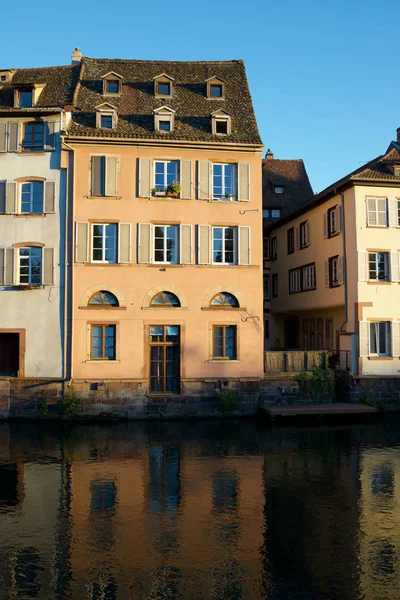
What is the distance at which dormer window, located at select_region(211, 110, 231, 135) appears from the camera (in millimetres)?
26641

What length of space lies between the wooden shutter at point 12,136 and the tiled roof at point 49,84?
1.41 meters

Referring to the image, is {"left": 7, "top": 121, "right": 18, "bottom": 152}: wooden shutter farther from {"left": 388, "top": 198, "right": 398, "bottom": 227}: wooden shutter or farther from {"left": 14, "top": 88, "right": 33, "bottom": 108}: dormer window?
{"left": 388, "top": 198, "right": 398, "bottom": 227}: wooden shutter

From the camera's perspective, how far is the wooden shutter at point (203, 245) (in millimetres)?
26109

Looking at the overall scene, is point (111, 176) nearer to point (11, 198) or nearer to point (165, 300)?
point (11, 198)

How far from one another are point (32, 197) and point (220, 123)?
9.18 m

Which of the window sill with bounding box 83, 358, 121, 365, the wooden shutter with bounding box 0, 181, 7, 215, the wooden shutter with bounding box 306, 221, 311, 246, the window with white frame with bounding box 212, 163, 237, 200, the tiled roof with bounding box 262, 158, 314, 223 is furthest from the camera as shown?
the tiled roof with bounding box 262, 158, 314, 223

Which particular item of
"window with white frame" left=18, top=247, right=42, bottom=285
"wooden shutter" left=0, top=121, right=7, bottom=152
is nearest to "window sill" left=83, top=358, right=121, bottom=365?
"window with white frame" left=18, top=247, right=42, bottom=285

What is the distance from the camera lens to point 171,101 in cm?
2819

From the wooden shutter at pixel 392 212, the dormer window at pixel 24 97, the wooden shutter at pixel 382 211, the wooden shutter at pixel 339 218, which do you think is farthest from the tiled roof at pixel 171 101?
the wooden shutter at pixel 392 212

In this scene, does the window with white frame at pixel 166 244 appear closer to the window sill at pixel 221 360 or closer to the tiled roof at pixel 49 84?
the window sill at pixel 221 360

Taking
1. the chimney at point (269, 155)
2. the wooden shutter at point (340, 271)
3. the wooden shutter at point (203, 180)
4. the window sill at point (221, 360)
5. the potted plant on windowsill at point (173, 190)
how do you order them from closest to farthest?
1. the window sill at point (221, 360)
2. the potted plant on windowsill at point (173, 190)
3. the wooden shutter at point (203, 180)
4. the wooden shutter at point (340, 271)
5. the chimney at point (269, 155)

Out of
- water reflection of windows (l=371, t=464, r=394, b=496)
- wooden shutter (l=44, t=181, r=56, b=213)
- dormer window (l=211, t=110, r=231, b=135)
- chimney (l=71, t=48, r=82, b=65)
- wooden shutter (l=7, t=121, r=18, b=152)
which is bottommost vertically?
water reflection of windows (l=371, t=464, r=394, b=496)

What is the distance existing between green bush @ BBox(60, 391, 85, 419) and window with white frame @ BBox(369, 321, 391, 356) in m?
14.0

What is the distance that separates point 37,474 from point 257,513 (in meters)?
6.39
